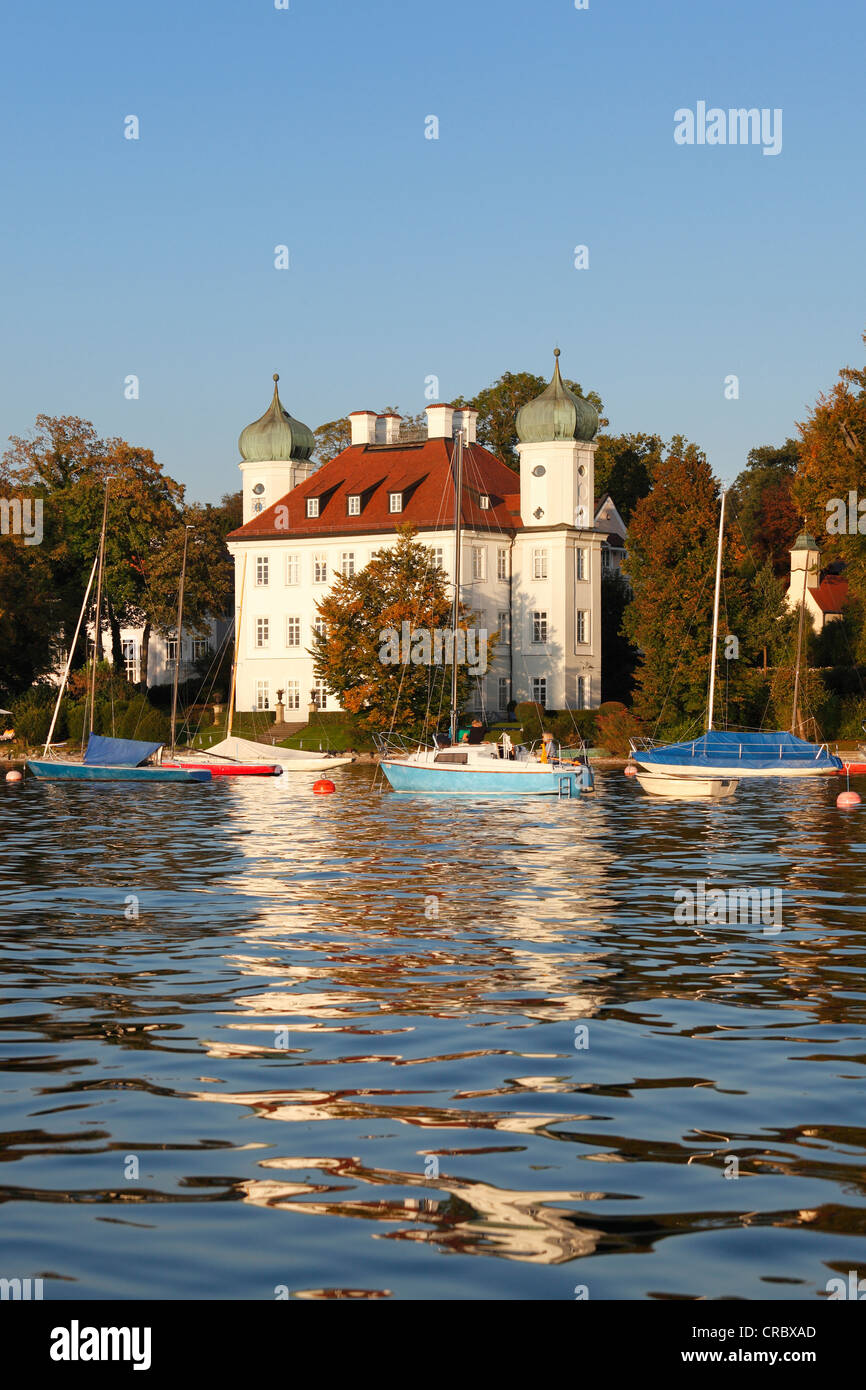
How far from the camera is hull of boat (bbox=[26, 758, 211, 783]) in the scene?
69.2 metres

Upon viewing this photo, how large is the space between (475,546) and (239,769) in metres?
37.0

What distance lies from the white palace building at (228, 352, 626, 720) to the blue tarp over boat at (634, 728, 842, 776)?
118ft

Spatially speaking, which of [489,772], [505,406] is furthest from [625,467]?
[489,772]

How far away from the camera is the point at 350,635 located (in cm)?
9019

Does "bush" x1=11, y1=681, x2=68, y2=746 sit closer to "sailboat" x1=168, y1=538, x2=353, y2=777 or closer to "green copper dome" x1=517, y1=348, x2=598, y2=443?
"sailboat" x1=168, y1=538, x2=353, y2=777

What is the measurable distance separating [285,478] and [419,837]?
264 feet

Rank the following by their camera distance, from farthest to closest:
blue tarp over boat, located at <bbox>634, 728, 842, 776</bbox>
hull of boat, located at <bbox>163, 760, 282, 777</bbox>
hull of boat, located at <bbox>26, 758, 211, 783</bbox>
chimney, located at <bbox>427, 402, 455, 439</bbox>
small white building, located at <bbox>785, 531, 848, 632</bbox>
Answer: chimney, located at <bbox>427, 402, 455, 439</bbox> < small white building, located at <bbox>785, 531, 848, 632</bbox> < hull of boat, located at <bbox>163, 760, 282, 777</bbox> < hull of boat, located at <bbox>26, 758, 211, 783</bbox> < blue tarp over boat, located at <bbox>634, 728, 842, 776</bbox>

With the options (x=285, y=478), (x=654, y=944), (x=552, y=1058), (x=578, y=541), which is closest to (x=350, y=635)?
(x=578, y=541)

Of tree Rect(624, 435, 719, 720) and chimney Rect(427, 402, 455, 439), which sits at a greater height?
chimney Rect(427, 402, 455, 439)

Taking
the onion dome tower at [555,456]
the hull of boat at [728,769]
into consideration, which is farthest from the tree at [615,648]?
the hull of boat at [728,769]

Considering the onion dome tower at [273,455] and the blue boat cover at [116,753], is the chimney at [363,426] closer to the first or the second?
the onion dome tower at [273,455]

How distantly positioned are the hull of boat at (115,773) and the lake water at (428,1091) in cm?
3934

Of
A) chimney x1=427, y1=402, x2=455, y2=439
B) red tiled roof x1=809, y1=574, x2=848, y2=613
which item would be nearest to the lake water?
chimney x1=427, y1=402, x2=455, y2=439

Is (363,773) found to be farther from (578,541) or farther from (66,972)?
(66,972)
